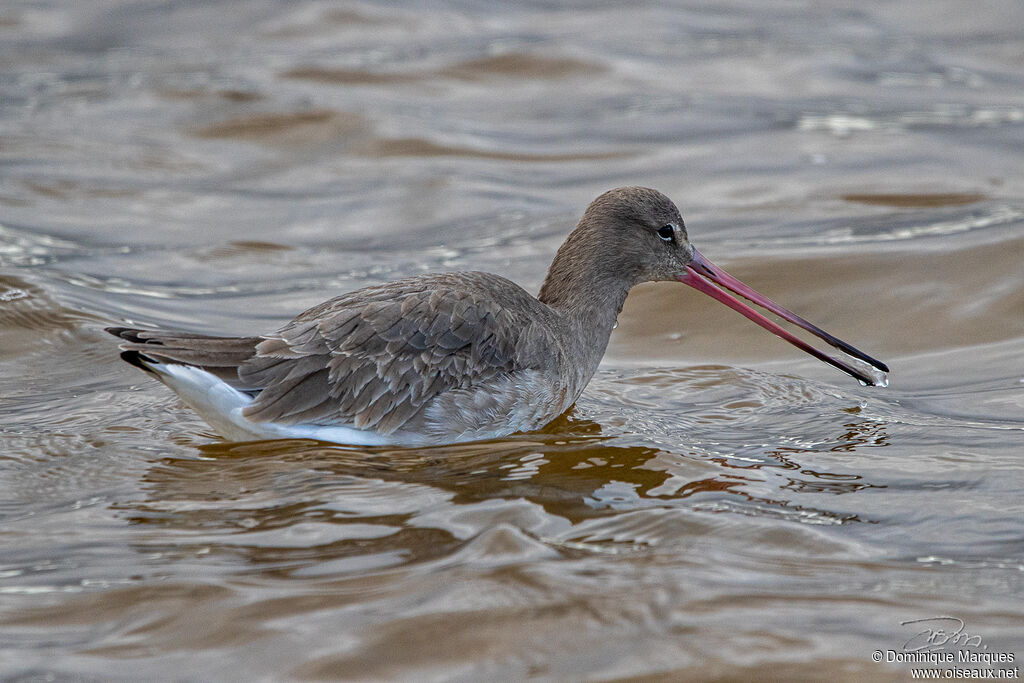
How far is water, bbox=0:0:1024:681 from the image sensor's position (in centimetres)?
471

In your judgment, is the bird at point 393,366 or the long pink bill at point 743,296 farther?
the long pink bill at point 743,296

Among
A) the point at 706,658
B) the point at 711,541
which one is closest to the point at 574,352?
the point at 711,541

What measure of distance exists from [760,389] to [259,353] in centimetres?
307

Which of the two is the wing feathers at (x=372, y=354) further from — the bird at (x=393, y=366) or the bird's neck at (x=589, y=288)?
the bird's neck at (x=589, y=288)

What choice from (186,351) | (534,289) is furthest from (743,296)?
(186,351)

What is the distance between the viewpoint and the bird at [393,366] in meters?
6.12

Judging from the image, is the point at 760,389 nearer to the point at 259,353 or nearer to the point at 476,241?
the point at 259,353

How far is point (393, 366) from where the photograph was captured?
6.37 meters

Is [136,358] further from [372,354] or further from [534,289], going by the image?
[534,289]
